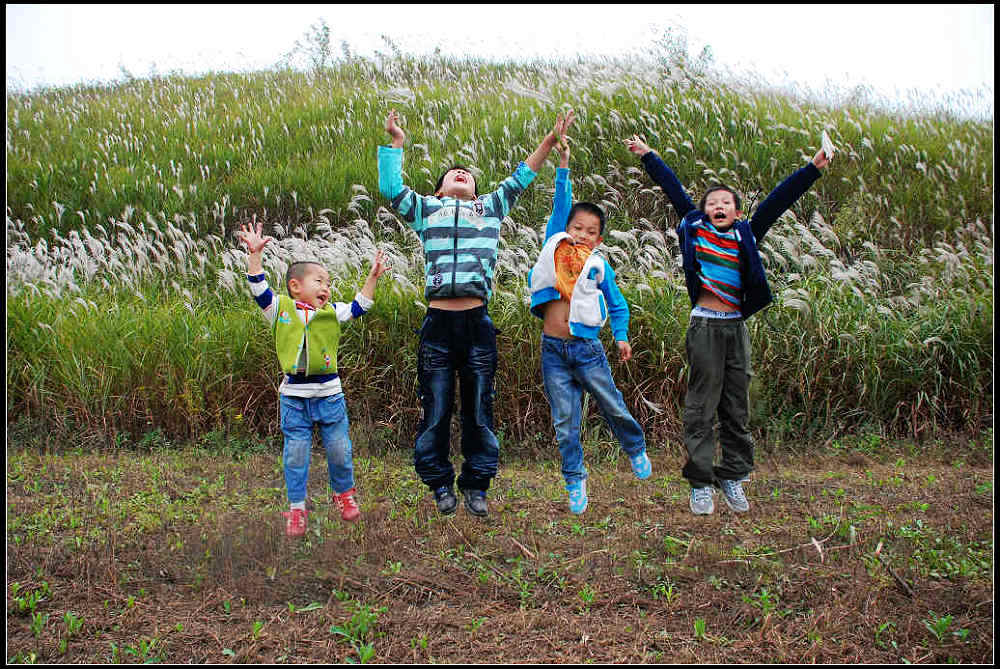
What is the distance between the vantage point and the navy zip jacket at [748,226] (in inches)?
165

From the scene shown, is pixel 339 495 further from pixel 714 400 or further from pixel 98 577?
pixel 714 400

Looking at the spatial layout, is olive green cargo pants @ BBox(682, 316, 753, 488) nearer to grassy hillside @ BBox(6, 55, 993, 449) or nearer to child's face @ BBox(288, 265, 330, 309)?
grassy hillside @ BBox(6, 55, 993, 449)

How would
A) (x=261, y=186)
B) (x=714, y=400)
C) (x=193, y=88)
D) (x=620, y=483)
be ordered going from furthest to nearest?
(x=193, y=88), (x=261, y=186), (x=620, y=483), (x=714, y=400)

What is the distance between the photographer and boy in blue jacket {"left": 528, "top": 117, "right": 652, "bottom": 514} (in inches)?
170

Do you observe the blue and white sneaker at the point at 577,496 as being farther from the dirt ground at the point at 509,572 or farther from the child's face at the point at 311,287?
the child's face at the point at 311,287

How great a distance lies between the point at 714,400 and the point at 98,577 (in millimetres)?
A: 3439

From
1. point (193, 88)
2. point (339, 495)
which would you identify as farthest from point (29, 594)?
point (193, 88)

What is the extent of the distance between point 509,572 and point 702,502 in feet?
4.34

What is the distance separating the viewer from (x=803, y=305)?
228 inches

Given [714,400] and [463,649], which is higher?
[714,400]

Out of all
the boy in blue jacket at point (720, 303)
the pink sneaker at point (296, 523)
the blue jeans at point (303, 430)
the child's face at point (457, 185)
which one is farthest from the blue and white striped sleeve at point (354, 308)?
the boy in blue jacket at point (720, 303)

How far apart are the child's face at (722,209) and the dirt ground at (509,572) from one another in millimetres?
1726

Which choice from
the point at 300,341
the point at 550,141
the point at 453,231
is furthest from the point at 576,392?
the point at 300,341

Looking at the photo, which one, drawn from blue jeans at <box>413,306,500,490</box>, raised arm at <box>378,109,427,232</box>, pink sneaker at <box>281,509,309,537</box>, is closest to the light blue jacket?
blue jeans at <box>413,306,500,490</box>
